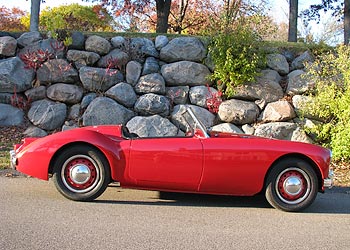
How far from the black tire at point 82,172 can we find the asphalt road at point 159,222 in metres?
0.16

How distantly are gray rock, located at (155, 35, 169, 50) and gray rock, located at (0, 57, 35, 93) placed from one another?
3.19m

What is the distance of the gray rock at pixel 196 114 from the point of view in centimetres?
1152

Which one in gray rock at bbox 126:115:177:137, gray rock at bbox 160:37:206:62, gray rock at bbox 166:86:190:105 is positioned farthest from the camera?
gray rock at bbox 160:37:206:62

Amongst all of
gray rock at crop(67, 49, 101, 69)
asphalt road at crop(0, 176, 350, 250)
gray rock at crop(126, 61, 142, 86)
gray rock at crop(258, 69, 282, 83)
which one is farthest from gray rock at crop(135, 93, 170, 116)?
asphalt road at crop(0, 176, 350, 250)

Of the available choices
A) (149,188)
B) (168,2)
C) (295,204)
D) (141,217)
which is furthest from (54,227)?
(168,2)

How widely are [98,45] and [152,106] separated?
7.33 ft

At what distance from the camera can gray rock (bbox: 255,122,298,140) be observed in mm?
11328

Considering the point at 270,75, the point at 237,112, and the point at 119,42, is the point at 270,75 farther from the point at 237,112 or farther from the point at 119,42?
the point at 119,42

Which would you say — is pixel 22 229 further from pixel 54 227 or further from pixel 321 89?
pixel 321 89

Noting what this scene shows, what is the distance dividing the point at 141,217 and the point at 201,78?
716 centimetres

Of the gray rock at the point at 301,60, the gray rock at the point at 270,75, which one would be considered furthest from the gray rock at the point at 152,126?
the gray rock at the point at 301,60

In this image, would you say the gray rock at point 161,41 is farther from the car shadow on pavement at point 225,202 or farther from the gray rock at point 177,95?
the car shadow on pavement at point 225,202

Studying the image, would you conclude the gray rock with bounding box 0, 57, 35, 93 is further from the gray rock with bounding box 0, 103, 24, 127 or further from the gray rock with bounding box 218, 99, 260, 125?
the gray rock with bounding box 218, 99, 260, 125

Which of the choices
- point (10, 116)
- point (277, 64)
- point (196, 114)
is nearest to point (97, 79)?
point (10, 116)
